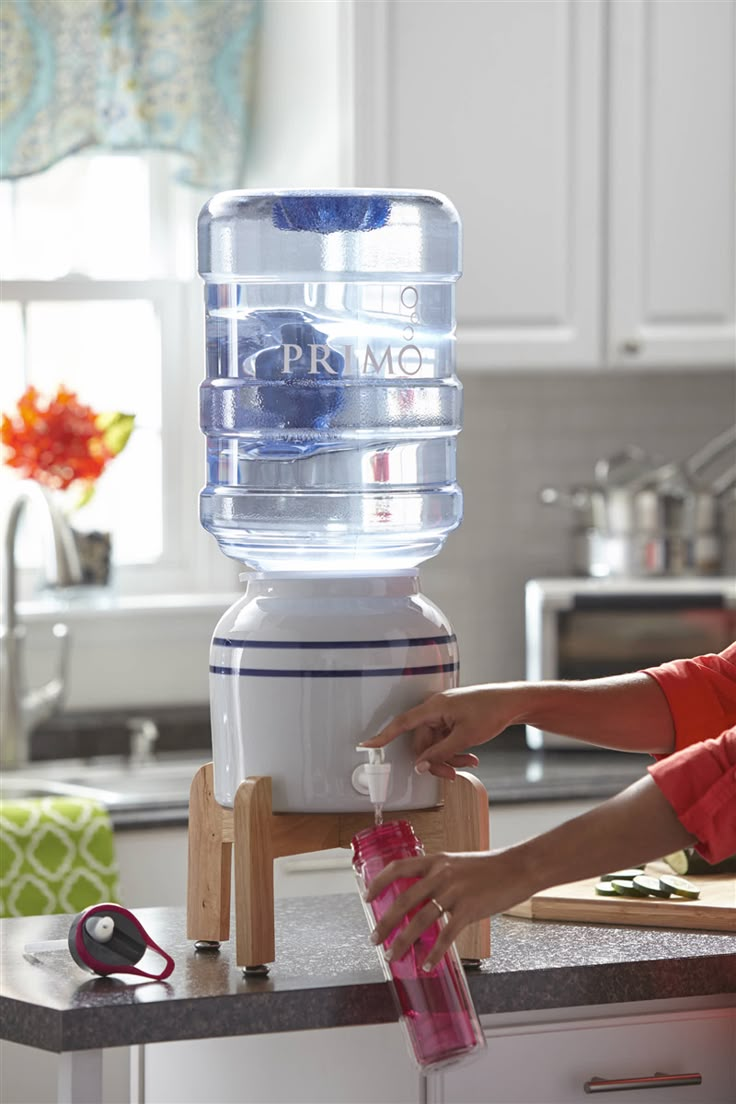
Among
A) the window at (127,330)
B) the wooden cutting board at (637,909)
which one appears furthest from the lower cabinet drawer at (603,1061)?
the window at (127,330)

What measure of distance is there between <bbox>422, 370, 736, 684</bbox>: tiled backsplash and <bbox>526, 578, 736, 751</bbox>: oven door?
0.38 meters

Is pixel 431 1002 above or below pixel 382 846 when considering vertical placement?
below

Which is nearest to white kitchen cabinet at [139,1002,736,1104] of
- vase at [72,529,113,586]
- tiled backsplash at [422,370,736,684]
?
vase at [72,529,113,586]

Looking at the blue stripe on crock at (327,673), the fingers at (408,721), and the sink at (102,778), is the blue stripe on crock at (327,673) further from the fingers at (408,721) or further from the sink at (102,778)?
the sink at (102,778)

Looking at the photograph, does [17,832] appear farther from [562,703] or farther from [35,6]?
[35,6]

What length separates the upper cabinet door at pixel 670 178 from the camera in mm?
3266

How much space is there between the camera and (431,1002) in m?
1.54

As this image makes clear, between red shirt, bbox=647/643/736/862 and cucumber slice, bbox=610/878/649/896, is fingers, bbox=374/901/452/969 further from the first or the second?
cucumber slice, bbox=610/878/649/896

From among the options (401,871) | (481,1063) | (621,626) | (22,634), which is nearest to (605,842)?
(401,871)

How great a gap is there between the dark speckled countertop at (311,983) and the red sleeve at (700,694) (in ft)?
0.71

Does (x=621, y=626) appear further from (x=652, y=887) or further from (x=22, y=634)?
(x=652, y=887)

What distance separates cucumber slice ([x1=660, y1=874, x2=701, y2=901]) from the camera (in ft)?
6.31

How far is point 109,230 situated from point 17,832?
1.40m

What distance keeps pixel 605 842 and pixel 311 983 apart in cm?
36
